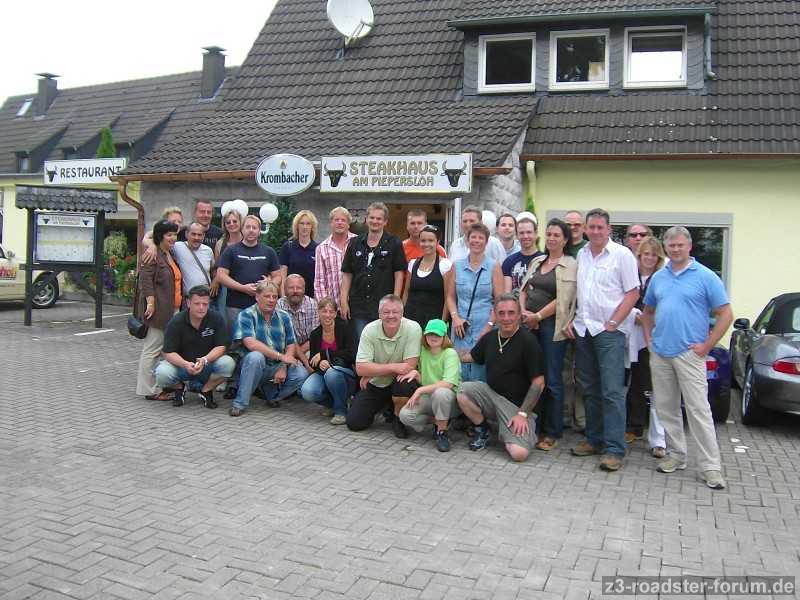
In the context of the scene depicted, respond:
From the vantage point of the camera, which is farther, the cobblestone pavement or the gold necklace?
the gold necklace

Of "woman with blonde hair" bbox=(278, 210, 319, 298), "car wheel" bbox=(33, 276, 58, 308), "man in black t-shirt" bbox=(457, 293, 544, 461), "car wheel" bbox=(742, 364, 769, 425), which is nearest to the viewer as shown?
"man in black t-shirt" bbox=(457, 293, 544, 461)

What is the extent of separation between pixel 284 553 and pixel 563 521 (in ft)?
5.66

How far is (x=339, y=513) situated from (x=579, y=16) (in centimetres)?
1049

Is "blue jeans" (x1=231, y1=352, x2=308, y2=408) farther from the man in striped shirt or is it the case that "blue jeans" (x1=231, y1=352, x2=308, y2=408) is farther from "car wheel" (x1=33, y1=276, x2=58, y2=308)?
"car wheel" (x1=33, y1=276, x2=58, y2=308)

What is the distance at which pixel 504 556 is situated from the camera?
13.4 feet

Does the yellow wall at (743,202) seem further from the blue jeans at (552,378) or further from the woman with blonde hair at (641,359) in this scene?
the blue jeans at (552,378)

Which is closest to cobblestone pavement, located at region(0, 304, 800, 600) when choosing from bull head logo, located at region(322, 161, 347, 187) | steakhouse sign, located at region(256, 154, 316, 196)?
steakhouse sign, located at region(256, 154, 316, 196)

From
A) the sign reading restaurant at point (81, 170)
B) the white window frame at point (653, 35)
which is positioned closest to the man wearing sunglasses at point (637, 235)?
the white window frame at point (653, 35)

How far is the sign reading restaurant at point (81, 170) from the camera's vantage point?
13320mm

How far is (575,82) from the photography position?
13.1 metres

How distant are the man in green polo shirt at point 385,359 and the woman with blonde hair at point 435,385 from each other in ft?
0.30

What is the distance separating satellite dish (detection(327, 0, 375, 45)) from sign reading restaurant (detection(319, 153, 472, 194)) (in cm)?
534

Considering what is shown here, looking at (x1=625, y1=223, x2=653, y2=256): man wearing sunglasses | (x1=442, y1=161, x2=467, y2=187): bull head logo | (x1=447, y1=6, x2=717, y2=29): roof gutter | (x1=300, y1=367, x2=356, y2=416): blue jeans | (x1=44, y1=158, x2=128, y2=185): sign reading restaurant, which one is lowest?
(x1=300, y1=367, x2=356, y2=416): blue jeans

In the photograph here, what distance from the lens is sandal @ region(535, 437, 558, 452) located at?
6.24 m
